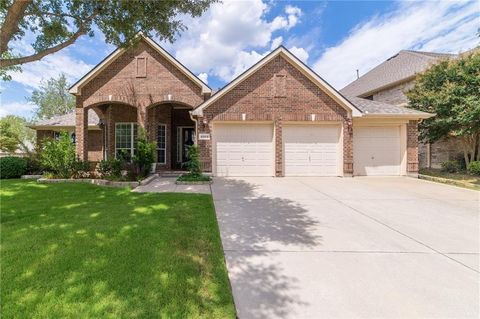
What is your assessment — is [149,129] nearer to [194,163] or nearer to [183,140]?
[183,140]

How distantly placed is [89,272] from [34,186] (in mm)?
8529

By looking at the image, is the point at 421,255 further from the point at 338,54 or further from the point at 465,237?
the point at 338,54

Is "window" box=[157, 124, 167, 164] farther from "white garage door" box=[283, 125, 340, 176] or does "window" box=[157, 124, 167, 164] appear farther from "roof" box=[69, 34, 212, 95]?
"white garage door" box=[283, 125, 340, 176]

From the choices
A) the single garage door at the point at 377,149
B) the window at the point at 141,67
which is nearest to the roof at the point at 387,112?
the single garage door at the point at 377,149

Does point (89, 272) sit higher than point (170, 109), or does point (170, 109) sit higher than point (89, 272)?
point (170, 109)

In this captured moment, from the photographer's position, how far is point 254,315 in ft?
8.26


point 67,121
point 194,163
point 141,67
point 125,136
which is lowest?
point 194,163

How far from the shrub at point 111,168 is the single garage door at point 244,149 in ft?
14.2

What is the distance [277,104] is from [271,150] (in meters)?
2.25

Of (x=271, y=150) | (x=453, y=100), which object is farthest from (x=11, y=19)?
(x=453, y=100)

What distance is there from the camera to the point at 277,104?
471 inches

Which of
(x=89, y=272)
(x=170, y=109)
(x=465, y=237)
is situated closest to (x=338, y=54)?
(x=170, y=109)

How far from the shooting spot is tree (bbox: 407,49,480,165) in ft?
38.2

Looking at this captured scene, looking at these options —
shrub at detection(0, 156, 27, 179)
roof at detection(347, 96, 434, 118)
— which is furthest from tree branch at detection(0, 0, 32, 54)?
roof at detection(347, 96, 434, 118)
